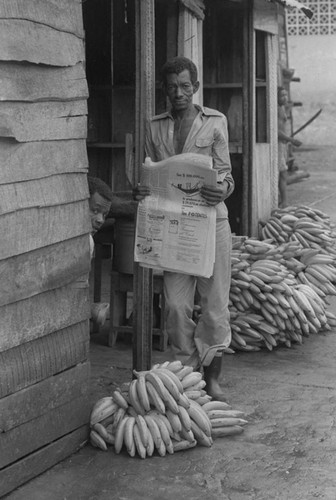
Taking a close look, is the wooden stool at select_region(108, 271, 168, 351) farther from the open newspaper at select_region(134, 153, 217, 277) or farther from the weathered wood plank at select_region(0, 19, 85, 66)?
the weathered wood plank at select_region(0, 19, 85, 66)

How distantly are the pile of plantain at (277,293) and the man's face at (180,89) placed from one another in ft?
7.14

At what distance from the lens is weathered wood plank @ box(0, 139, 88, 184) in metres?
4.32

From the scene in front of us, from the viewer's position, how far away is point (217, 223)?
5.69 m

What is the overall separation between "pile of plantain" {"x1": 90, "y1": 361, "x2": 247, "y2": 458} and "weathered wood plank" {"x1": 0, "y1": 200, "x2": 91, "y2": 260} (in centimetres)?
92

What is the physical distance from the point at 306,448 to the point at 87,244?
5.35 feet

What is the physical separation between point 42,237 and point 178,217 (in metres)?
1.11

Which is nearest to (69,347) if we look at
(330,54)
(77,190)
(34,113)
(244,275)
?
(77,190)

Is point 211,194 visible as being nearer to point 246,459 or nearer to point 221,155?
point 221,155

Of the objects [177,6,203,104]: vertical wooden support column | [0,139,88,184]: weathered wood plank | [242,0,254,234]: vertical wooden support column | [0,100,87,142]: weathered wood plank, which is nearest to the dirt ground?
[0,139,88,184]: weathered wood plank

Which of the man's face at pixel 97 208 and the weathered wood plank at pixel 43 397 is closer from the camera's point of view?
the weathered wood plank at pixel 43 397

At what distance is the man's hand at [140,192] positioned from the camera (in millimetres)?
5523

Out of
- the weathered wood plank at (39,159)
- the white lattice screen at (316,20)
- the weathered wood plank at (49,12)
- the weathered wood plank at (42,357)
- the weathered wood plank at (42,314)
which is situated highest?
the white lattice screen at (316,20)

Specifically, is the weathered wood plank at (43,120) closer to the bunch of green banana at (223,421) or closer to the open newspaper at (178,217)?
the open newspaper at (178,217)

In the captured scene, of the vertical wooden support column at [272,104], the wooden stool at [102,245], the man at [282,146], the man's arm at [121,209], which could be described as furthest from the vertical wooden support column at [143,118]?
the man at [282,146]
